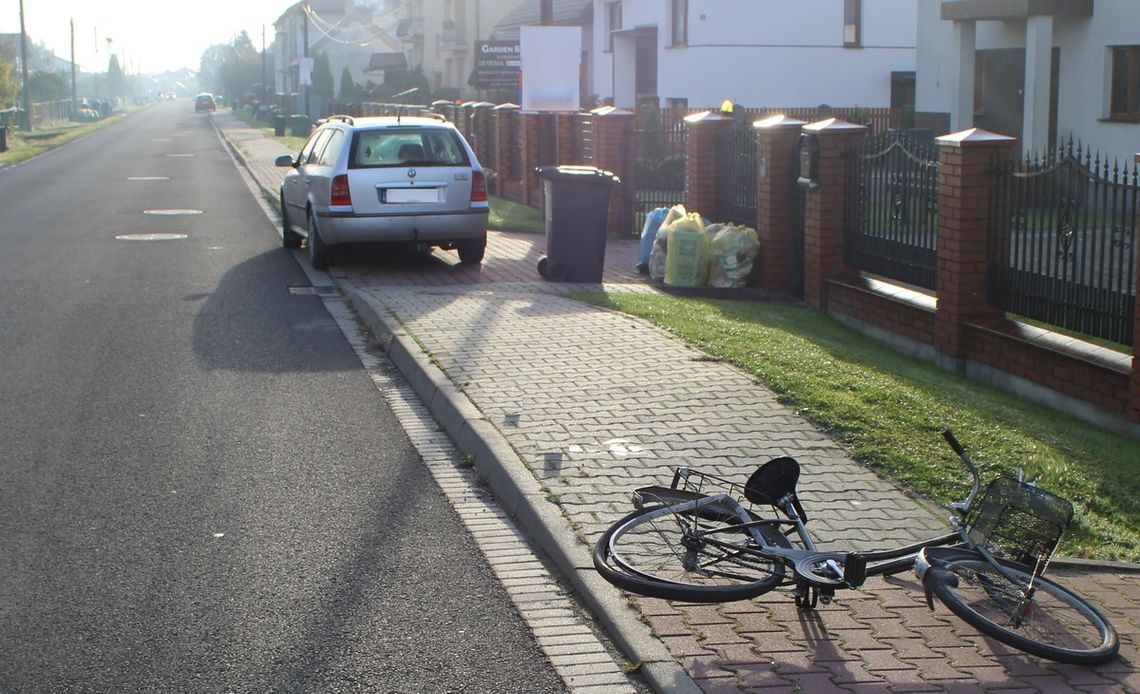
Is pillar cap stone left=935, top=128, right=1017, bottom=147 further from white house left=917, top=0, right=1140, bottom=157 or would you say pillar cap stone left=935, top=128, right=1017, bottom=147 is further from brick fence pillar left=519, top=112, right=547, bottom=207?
white house left=917, top=0, right=1140, bottom=157

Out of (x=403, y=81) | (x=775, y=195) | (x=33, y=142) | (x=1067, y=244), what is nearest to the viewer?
(x=1067, y=244)

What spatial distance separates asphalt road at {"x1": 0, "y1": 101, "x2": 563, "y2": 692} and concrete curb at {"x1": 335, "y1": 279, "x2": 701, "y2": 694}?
31 centimetres

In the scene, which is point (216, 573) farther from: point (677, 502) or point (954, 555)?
point (954, 555)

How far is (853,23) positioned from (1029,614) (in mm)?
36032

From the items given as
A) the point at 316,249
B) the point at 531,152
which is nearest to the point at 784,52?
the point at 531,152

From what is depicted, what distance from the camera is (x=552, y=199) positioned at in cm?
1487

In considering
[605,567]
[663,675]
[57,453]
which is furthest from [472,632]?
[57,453]

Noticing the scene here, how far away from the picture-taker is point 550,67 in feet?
68.6

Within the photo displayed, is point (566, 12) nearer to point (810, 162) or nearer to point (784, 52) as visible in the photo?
point (784, 52)

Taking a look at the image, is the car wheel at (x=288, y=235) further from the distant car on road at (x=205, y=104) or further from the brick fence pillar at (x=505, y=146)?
the distant car on road at (x=205, y=104)

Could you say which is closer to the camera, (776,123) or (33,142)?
(776,123)

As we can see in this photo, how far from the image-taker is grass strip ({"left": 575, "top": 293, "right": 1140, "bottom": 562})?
264 inches

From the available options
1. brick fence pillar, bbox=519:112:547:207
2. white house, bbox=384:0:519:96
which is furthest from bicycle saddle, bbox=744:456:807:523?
white house, bbox=384:0:519:96

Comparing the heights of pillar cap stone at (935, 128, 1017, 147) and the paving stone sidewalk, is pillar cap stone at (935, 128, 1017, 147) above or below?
above
